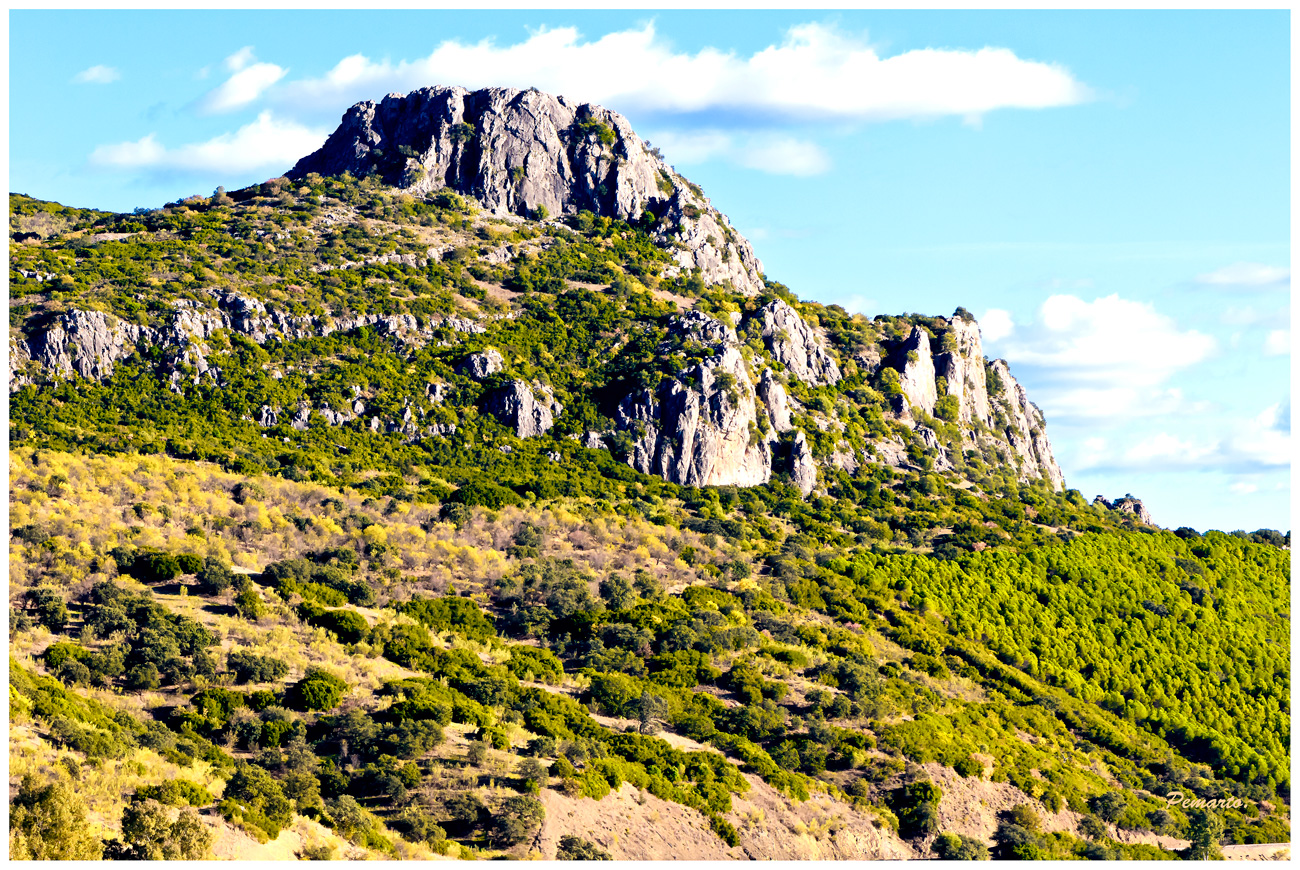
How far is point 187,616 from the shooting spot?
52.1 m

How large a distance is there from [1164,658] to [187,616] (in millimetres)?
60123

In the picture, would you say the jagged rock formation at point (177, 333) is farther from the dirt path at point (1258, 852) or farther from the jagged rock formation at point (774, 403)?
the dirt path at point (1258, 852)

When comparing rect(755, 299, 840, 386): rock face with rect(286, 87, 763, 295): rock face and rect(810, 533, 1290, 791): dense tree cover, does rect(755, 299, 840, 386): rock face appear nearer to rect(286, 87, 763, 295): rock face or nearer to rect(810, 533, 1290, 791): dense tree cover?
rect(286, 87, 763, 295): rock face

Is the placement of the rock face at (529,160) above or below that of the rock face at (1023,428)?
above

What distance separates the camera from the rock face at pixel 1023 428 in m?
130

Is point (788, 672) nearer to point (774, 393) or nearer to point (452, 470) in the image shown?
point (452, 470)

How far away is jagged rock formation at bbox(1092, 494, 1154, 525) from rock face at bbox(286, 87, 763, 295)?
1806 inches

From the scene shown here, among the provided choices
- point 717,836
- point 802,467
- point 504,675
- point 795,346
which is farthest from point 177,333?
point 717,836

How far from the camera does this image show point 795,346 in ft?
374

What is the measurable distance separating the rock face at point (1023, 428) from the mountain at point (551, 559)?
77 centimetres

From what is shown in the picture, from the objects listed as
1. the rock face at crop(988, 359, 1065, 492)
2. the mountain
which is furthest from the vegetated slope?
the rock face at crop(988, 359, 1065, 492)

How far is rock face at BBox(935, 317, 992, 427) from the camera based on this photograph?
405 feet

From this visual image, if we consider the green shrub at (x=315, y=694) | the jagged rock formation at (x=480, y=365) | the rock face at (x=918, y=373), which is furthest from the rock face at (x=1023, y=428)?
the green shrub at (x=315, y=694)

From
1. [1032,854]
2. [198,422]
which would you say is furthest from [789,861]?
[198,422]
